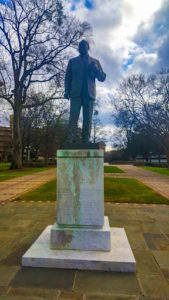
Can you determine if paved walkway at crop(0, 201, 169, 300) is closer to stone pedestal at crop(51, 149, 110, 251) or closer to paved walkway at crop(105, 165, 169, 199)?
stone pedestal at crop(51, 149, 110, 251)

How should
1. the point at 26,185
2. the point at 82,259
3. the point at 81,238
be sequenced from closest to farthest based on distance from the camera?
the point at 82,259
the point at 81,238
the point at 26,185

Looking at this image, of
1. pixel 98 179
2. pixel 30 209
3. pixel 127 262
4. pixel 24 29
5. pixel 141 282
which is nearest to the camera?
pixel 141 282

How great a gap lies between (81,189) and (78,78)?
5.90 ft

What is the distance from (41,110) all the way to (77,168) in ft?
81.1

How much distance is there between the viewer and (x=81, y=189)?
8.75 feet

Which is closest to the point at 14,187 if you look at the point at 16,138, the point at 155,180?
the point at 155,180

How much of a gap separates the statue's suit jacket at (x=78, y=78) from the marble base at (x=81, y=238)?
2.05m

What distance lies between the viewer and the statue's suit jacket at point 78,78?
3.18 metres

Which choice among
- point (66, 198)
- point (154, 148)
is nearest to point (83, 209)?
point (66, 198)

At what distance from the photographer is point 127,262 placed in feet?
7.62

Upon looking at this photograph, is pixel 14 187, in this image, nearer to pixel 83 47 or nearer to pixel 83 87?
pixel 83 87

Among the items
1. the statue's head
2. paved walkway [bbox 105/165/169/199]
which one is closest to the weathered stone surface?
the statue's head

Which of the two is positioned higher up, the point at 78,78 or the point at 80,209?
the point at 78,78

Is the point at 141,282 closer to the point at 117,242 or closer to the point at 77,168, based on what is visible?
the point at 117,242
